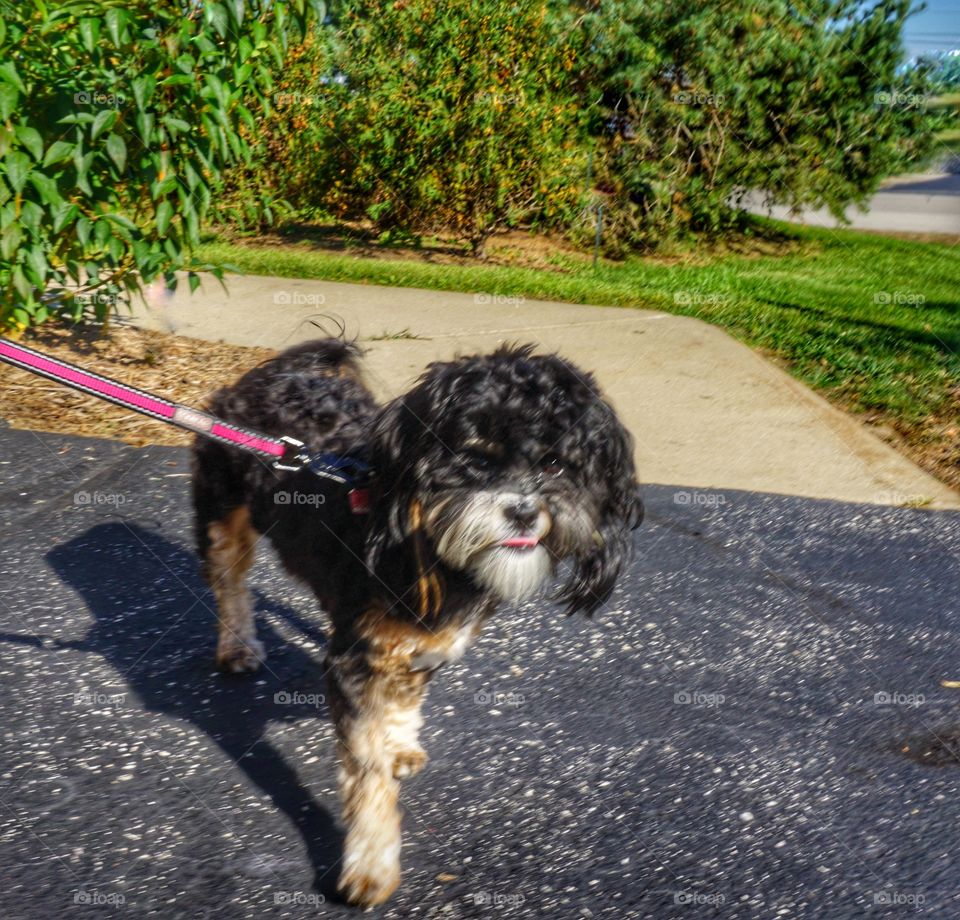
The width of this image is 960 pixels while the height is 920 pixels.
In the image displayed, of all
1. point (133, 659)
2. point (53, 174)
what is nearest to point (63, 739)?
point (133, 659)

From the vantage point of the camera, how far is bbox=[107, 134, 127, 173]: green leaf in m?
5.95

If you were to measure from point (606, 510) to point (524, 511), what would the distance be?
0.37 metres

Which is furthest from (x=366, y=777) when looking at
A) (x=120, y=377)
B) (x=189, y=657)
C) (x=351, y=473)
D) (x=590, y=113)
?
(x=590, y=113)

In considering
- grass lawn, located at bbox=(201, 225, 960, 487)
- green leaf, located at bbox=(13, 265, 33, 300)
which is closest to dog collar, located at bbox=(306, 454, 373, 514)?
green leaf, located at bbox=(13, 265, 33, 300)

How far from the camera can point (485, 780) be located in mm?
3566

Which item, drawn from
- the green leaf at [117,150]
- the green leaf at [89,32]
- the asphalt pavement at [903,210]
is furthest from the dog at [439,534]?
the asphalt pavement at [903,210]

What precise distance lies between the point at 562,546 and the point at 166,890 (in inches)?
55.5

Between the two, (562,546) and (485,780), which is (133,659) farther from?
(562,546)

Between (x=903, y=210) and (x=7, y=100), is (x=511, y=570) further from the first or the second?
(x=903, y=210)

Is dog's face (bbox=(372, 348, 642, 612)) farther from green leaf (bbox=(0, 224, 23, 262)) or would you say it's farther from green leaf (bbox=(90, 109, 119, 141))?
green leaf (bbox=(0, 224, 23, 262))

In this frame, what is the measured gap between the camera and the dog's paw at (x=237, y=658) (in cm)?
413

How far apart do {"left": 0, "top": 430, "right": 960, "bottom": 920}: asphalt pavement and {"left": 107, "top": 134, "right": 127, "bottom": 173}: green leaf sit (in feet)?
6.15

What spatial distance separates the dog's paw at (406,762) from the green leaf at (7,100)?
13.7 ft

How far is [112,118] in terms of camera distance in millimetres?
5926
